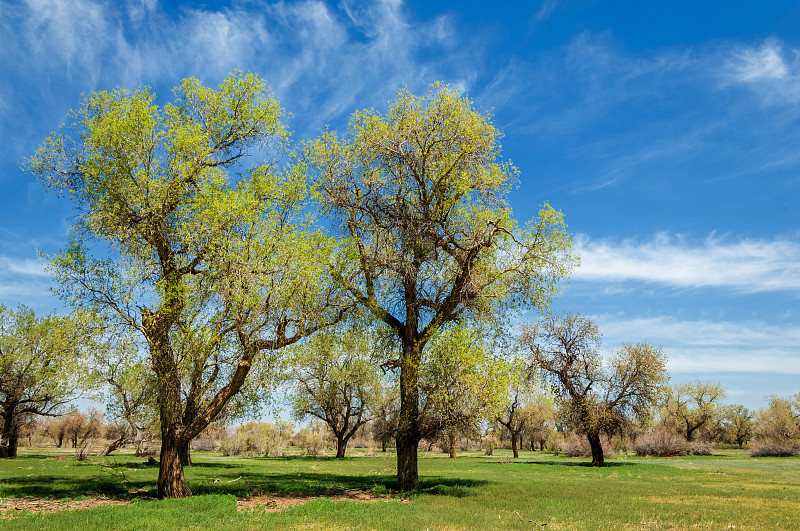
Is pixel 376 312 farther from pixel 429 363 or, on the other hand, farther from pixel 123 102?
pixel 123 102

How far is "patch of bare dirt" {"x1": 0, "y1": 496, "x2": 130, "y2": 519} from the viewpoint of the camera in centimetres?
1542

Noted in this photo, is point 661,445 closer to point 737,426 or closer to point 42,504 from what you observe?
point 737,426

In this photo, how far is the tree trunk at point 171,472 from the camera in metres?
19.1

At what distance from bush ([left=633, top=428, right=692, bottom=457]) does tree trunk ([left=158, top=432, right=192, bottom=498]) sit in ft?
223

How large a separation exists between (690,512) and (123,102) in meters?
29.6

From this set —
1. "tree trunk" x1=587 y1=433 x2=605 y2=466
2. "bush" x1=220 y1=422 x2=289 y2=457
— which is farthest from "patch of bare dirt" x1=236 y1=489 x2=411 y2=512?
"bush" x1=220 y1=422 x2=289 y2=457

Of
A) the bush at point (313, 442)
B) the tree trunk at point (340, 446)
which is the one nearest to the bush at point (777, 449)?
the tree trunk at point (340, 446)

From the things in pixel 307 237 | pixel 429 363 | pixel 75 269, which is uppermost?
pixel 307 237

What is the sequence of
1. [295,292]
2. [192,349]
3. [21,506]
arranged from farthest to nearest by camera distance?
[295,292]
[192,349]
[21,506]

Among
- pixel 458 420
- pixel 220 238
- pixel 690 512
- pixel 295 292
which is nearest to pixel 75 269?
pixel 220 238

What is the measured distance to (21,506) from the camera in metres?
16.3

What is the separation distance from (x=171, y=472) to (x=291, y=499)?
5164 mm

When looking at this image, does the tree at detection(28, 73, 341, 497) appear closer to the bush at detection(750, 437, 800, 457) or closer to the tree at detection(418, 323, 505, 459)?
the tree at detection(418, 323, 505, 459)

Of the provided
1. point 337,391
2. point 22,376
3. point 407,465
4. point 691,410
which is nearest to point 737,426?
point 691,410
